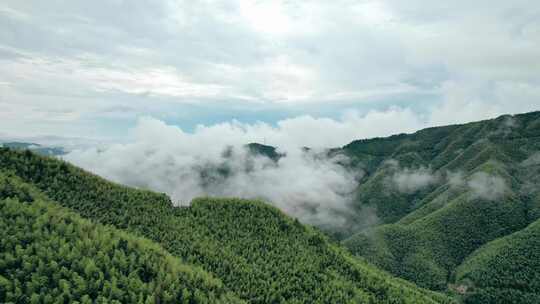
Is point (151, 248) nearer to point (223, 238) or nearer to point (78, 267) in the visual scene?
point (78, 267)

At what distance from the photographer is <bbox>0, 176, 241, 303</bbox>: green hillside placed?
25828mm

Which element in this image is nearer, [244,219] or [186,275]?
[186,275]

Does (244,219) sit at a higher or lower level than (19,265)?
lower

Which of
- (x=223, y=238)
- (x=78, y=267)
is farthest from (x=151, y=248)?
(x=223, y=238)

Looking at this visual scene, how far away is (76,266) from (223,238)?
30409 millimetres

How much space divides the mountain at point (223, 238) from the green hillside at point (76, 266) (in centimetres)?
201

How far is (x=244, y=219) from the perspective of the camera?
6631 centimetres

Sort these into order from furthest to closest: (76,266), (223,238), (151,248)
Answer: (223,238)
(151,248)
(76,266)

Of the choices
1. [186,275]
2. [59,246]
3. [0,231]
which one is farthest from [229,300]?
[0,231]

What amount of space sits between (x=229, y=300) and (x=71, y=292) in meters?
13.8

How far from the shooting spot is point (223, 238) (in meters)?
57.5

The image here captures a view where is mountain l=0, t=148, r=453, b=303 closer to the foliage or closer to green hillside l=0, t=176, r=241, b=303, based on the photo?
green hillside l=0, t=176, r=241, b=303

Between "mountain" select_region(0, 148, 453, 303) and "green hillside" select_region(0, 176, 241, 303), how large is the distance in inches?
79.0

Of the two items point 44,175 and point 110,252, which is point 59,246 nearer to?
point 110,252
